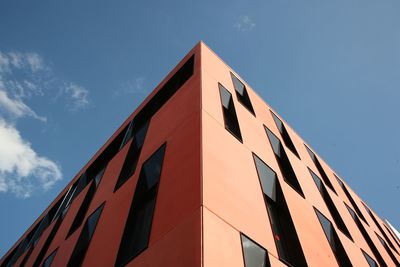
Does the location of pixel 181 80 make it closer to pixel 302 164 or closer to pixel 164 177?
pixel 164 177

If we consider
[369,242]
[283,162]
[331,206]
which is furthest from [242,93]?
[369,242]

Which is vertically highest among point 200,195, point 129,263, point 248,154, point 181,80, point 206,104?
point 181,80

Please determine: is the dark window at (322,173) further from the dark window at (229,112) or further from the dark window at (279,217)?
the dark window at (229,112)

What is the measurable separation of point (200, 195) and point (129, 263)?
6.85ft

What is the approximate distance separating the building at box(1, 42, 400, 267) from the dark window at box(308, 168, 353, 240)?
2.0 inches

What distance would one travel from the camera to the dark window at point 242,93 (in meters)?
11.0

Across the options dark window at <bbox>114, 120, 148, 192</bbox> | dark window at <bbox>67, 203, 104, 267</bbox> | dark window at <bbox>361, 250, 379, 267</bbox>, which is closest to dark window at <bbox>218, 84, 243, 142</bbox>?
dark window at <bbox>114, 120, 148, 192</bbox>

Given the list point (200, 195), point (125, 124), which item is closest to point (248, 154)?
point (200, 195)

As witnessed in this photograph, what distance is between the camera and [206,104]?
756 cm

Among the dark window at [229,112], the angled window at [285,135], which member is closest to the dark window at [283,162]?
the angled window at [285,135]

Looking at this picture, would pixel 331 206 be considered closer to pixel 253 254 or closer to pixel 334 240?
pixel 334 240

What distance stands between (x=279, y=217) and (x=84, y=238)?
19.9 ft

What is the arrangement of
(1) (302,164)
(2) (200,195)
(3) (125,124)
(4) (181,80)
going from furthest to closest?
(3) (125,124) < (1) (302,164) < (4) (181,80) < (2) (200,195)

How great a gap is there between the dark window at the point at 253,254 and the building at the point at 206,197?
0.02 meters
